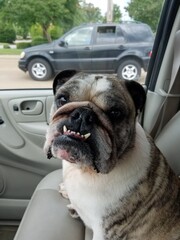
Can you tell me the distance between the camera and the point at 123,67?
87.6 inches

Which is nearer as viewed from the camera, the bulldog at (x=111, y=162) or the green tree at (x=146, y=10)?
the bulldog at (x=111, y=162)

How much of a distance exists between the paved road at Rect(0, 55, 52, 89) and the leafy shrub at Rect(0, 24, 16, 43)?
0.11m

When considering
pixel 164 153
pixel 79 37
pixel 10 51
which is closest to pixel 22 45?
pixel 10 51

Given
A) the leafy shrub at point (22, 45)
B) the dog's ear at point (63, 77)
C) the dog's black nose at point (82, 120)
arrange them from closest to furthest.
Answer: the dog's black nose at point (82, 120), the dog's ear at point (63, 77), the leafy shrub at point (22, 45)

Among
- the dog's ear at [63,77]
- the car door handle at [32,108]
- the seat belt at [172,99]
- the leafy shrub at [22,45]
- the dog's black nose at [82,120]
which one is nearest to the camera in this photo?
the dog's black nose at [82,120]

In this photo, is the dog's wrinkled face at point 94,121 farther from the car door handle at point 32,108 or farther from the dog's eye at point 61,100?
the car door handle at point 32,108

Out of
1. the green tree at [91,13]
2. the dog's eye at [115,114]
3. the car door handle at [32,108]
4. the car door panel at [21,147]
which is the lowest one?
the car door panel at [21,147]

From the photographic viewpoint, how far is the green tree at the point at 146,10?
207cm

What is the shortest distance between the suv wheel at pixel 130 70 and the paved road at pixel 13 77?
1.45 feet

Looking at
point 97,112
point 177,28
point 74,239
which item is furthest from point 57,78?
point 177,28

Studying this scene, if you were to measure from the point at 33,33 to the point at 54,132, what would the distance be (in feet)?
3.51

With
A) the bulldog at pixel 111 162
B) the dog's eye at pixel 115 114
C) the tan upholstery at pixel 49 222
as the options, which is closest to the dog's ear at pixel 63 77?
the bulldog at pixel 111 162

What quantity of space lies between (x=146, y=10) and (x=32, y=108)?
0.89 metres

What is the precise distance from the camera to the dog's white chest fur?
1294mm
